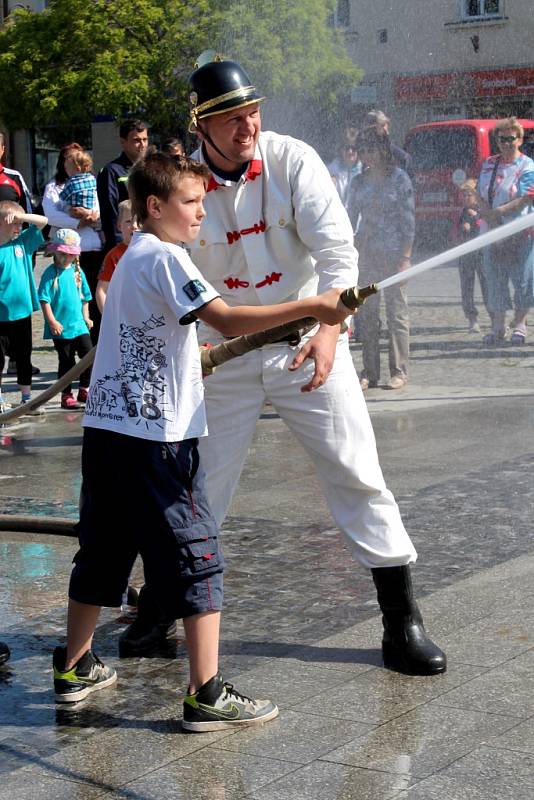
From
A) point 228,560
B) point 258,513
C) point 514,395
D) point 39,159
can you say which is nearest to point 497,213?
point 514,395

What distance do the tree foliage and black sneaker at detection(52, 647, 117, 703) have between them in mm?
26046

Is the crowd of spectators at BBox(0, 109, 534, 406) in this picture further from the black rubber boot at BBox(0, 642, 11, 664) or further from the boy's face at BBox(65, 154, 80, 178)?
the black rubber boot at BBox(0, 642, 11, 664)

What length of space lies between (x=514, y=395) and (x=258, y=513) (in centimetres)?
376

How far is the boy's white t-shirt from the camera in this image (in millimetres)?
3604

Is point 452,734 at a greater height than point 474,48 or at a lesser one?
lesser

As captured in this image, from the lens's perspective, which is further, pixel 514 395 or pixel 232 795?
pixel 514 395

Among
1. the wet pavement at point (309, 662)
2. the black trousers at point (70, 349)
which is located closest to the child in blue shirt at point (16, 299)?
the black trousers at point (70, 349)

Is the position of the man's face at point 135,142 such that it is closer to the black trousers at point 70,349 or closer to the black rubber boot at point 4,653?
the black trousers at point 70,349

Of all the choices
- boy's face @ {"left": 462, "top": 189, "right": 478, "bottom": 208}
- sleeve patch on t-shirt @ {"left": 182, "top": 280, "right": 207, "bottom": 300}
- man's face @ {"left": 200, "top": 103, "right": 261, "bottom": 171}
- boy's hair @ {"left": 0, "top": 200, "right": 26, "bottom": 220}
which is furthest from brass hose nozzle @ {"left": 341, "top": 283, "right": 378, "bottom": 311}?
boy's face @ {"left": 462, "top": 189, "right": 478, "bottom": 208}

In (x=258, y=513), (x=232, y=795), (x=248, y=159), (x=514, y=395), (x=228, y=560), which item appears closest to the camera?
(x=232, y=795)

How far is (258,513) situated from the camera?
6.16 m

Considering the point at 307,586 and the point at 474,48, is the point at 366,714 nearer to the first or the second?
the point at 307,586

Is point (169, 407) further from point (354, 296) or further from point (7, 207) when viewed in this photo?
point (7, 207)

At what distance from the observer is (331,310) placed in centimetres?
366
